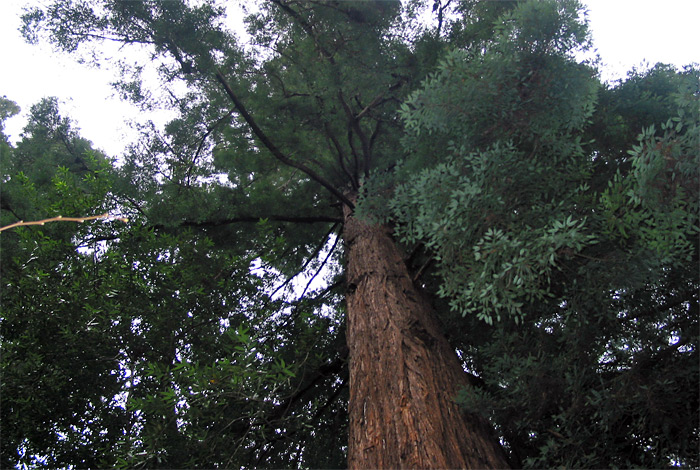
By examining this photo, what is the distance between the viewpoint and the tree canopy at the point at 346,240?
2.74 m

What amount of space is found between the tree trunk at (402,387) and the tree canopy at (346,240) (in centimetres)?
14

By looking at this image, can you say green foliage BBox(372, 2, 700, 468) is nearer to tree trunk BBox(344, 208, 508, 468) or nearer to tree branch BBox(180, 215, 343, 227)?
tree trunk BBox(344, 208, 508, 468)

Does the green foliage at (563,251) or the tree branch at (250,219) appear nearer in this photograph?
the green foliage at (563,251)

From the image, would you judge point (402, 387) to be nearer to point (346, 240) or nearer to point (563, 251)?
point (563, 251)

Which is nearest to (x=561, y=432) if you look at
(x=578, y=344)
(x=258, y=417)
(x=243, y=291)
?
(x=578, y=344)

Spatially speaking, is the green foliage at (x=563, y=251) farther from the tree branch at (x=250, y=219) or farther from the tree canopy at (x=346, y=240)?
the tree branch at (x=250, y=219)

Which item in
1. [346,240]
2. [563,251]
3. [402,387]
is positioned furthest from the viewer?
[346,240]

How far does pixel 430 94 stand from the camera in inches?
124

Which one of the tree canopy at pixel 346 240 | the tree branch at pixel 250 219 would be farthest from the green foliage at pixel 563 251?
the tree branch at pixel 250 219

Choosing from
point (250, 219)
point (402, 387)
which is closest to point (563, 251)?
point (402, 387)

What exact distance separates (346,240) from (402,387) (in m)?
2.82

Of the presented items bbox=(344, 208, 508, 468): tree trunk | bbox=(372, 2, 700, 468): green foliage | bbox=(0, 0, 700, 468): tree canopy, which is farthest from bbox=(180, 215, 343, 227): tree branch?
bbox=(372, 2, 700, 468): green foliage

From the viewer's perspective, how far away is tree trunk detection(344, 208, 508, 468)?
2.62 metres

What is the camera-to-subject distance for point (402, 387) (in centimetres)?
305
